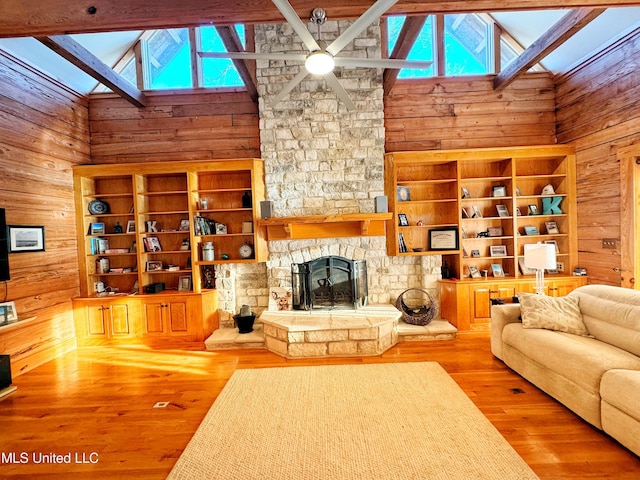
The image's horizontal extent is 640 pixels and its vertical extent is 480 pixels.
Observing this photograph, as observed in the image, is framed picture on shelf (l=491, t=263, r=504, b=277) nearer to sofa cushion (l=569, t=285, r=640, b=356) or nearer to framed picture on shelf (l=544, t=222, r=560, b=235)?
framed picture on shelf (l=544, t=222, r=560, b=235)

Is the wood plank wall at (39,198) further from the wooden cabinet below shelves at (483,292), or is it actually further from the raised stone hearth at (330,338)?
the wooden cabinet below shelves at (483,292)

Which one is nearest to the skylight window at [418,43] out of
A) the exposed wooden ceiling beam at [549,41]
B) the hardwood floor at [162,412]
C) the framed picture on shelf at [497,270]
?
the exposed wooden ceiling beam at [549,41]

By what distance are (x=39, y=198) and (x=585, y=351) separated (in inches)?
227

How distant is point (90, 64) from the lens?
148 inches

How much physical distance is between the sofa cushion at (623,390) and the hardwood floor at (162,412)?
316 millimetres

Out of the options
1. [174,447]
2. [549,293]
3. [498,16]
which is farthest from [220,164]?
[549,293]

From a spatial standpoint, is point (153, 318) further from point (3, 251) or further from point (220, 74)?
point (220, 74)

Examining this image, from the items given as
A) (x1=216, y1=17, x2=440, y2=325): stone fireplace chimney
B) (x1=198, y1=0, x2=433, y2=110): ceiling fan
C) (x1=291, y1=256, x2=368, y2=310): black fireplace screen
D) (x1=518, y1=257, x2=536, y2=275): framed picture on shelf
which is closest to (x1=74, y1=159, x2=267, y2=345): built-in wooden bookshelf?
(x1=216, y1=17, x2=440, y2=325): stone fireplace chimney

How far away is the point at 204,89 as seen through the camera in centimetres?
495

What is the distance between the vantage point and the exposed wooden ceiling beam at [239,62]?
328 cm

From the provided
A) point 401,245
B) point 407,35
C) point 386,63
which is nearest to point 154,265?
point 401,245

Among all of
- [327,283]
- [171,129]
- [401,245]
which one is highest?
[171,129]

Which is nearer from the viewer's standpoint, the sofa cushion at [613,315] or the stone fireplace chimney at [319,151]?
the sofa cushion at [613,315]

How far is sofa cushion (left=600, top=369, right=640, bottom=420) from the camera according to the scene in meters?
2.04
